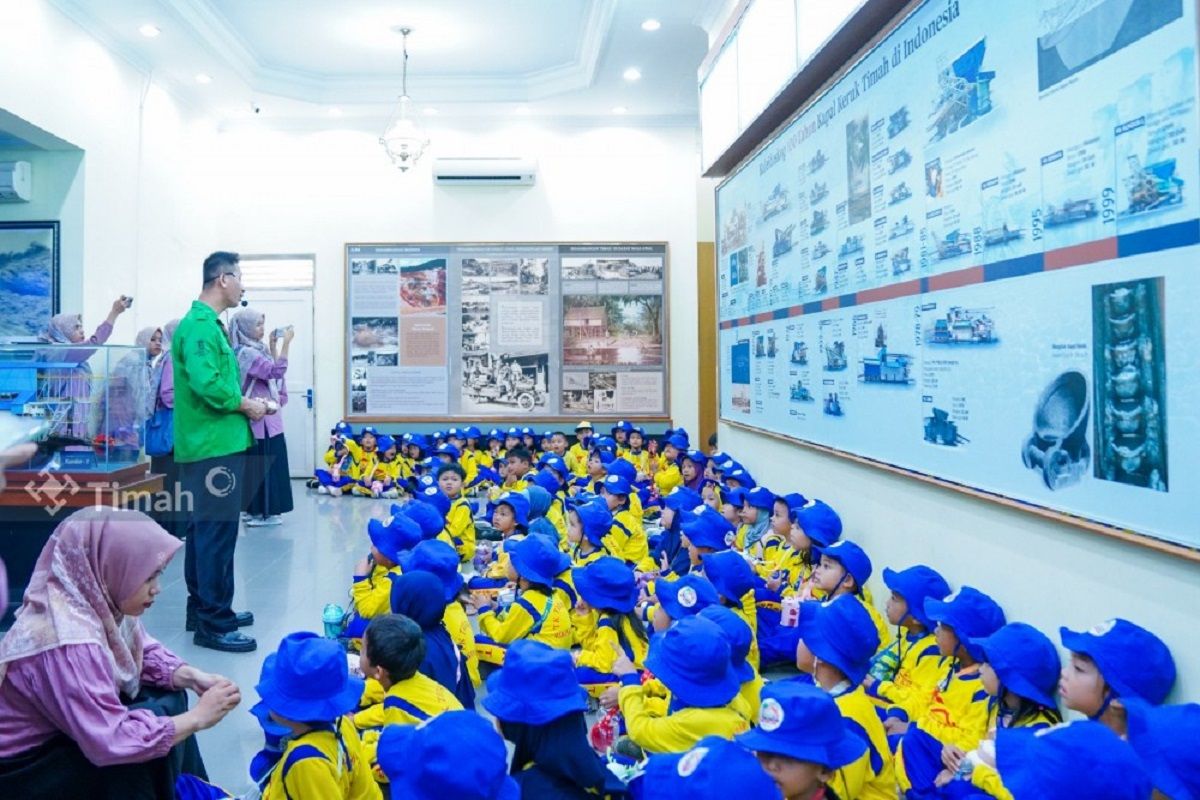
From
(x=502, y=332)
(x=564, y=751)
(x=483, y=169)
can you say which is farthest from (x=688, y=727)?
(x=483, y=169)

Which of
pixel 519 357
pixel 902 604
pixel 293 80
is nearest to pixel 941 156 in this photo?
pixel 902 604

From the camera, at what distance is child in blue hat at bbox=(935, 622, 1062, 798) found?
234cm

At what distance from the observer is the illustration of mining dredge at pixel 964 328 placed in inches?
117

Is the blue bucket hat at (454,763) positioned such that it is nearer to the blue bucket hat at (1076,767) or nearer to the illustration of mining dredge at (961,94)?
the blue bucket hat at (1076,767)

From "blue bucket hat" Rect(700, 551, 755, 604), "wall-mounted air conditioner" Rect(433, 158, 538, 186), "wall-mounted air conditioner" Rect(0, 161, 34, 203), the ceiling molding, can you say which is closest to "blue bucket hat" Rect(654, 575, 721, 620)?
"blue bucket hat" Rect(700, 551, 755, 604)

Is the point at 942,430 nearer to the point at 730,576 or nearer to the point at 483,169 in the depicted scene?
the point at 730,576

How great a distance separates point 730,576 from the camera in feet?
11.8

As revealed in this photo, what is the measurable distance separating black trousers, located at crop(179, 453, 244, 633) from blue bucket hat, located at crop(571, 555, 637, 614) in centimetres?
168

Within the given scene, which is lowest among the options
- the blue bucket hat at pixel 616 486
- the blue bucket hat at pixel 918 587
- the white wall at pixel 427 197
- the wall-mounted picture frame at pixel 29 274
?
the blue bucket hat at pixel 918 587

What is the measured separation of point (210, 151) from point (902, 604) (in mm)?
9192

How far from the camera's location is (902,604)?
3.20 meters

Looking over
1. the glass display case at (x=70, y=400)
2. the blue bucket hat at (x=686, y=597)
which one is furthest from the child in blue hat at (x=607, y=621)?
the glass display case at (x=70, y=400)

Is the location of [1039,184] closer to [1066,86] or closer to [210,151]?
[1066,86]

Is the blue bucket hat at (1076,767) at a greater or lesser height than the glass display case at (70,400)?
lesser
